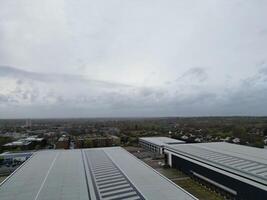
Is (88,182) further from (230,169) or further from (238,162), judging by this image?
(238,162)

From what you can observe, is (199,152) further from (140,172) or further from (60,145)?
(60,145)

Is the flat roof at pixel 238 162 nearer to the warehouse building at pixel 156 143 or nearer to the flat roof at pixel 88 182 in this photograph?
the flat roof at pixel 88 182

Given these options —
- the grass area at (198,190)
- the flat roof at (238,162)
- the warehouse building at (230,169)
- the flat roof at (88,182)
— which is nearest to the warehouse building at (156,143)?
the warehouse building at (230,169)

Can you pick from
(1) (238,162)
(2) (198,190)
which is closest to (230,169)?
(1) (238,162)

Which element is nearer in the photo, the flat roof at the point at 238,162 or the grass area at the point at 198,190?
the flat roof at the point at 238,162

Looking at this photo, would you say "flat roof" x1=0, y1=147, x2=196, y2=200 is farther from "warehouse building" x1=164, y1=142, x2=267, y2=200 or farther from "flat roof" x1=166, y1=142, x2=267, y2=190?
"flat roof" x1=166, y1=142, x2=267, y2=190

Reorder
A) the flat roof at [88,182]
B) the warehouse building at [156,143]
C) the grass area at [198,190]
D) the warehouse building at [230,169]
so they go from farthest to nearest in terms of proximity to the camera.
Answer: the warehouse building at [156,143], the grass area at [198,190], the warehouse building at [230,169], the flat roof at [88,182]
